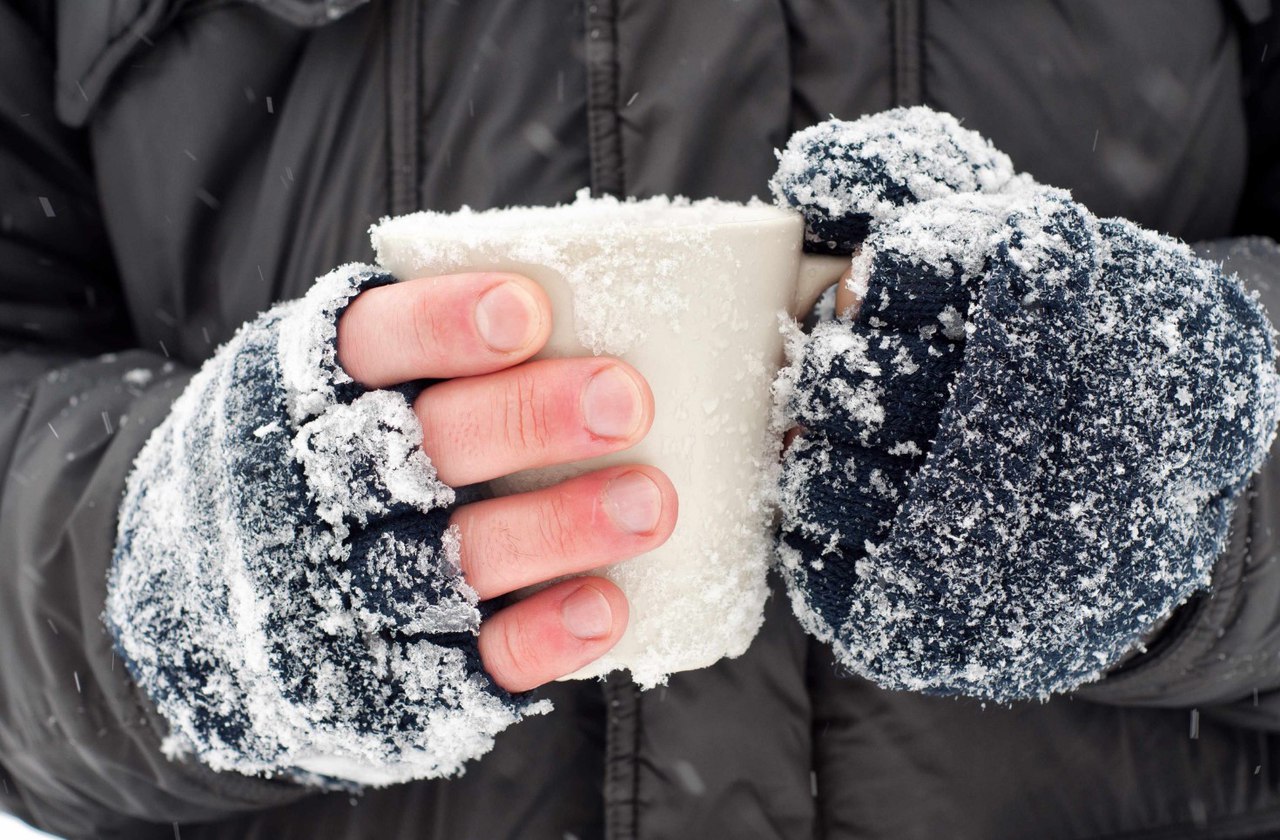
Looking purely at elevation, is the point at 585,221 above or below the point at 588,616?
above

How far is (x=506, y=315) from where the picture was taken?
56 cm

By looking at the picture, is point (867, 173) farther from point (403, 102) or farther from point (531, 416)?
point (403, 102)

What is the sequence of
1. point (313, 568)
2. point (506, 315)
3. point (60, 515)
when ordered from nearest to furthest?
point (506, 315)
point (313, 568)
point (60, 515)

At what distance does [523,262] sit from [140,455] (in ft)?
2.09

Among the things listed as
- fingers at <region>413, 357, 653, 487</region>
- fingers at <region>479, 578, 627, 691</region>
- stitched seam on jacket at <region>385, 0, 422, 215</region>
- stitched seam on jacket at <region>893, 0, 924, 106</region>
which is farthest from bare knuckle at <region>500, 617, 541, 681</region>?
stitched seam on jacket at <region>893, 0, 924, 106</region>

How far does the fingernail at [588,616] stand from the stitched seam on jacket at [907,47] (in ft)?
2.39

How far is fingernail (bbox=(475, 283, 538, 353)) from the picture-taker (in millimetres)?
556

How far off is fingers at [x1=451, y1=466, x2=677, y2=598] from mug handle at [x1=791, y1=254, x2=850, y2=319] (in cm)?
19

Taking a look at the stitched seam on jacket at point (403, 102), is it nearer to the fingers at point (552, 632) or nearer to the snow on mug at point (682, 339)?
the snow on mug at point (682, 339)

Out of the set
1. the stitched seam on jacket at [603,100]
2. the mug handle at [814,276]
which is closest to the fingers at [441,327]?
the mug handle at [814,276]

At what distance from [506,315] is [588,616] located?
25cm

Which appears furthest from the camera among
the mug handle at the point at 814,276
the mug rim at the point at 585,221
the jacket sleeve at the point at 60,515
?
the jacket sleeve at the point at 60,515

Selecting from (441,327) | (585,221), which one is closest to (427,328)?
(441,327)

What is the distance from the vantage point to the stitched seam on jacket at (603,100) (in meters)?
0.95
